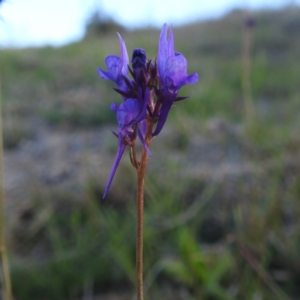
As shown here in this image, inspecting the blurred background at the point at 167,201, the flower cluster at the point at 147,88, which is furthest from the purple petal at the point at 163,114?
the blurred background at the point at 167,201

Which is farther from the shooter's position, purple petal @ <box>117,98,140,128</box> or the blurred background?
the blurred background

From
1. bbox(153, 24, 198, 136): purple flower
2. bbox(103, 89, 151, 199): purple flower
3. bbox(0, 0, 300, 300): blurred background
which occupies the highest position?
bbox(153, 24, 198, 136): purple flower

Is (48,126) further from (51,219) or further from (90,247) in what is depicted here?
(90,247)

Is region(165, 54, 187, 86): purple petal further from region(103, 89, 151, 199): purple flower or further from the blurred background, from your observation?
the blurred background

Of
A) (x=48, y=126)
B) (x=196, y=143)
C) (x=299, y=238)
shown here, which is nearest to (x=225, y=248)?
(x=299, y=238)

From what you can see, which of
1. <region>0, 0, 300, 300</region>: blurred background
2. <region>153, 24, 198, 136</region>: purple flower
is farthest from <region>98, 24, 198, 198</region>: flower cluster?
<region>0, 0, 300, 300</region>: blurred background

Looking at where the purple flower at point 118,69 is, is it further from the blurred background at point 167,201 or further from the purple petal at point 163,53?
the blurred background at point 167,201
